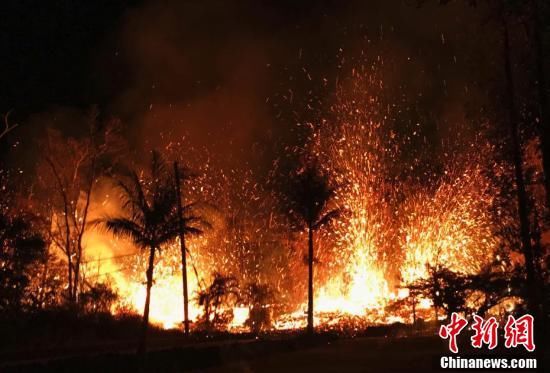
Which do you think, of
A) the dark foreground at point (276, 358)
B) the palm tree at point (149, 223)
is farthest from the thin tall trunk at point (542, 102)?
the palm tree at point (149, 223)

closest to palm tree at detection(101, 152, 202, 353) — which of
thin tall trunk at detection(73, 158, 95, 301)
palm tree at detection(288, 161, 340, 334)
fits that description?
palm tree at detection(288, 161, 340, 334)

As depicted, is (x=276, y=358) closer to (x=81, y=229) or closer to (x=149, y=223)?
(x=149, y=223)

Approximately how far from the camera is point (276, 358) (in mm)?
18469

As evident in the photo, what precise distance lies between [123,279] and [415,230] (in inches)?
658

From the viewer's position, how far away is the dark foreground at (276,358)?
1504cm

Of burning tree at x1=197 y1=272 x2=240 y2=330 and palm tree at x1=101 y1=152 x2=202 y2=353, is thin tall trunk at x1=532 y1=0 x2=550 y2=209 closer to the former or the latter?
palm tree at x1=101 y1=152 x2=202 y2=353

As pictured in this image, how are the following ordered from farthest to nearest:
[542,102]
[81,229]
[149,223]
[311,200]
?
[81,229], [311,200], [149,223], [542,102]

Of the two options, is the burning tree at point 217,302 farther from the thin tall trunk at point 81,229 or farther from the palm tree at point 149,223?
the palm tree at point 149,223

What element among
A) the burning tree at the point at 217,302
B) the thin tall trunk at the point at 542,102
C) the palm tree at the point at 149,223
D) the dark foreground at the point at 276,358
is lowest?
the dark foreground at the point at 276,358

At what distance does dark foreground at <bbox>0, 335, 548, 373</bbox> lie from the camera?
15.0m

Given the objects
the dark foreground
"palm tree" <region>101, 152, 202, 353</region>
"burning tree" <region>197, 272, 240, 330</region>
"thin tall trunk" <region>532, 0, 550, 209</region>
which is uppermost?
"thin tall trunk" <region>532, 0, 550, 209</region>

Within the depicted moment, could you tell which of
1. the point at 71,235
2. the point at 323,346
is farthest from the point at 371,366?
the point at 71,235

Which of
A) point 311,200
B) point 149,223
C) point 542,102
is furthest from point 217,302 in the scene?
point 542,102

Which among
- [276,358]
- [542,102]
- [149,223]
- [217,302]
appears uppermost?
[542,102]
